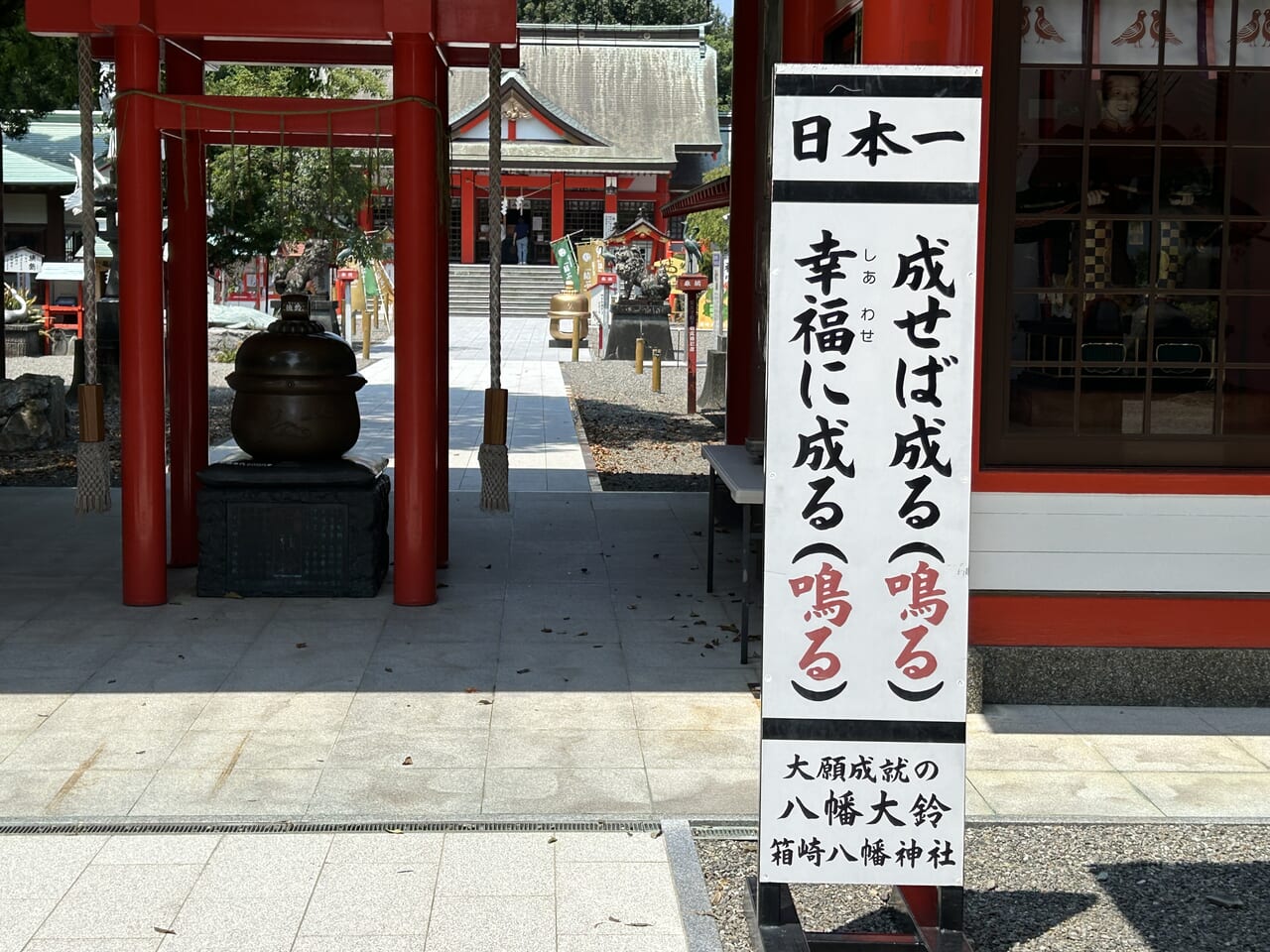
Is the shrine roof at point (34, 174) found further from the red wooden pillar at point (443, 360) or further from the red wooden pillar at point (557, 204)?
the red wooden pillar at point (443, 360)

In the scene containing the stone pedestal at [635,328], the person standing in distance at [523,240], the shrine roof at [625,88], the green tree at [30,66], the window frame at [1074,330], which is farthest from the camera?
the person standing in distance at [523,240]

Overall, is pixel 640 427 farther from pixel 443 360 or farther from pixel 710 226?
pixel 710 226

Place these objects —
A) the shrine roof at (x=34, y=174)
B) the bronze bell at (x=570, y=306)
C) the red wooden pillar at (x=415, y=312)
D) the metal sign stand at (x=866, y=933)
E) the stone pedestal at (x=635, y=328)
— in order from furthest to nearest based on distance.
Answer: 1. the shrine roof at (x=34, y=174)
2. the bronze bell at (x=570, y=306)
3. the stone pedestal at (x=635, y=328)
4. the red wooden pillar at (x=415, y=312)
5. the metal sign stand at (x=866, y=933)

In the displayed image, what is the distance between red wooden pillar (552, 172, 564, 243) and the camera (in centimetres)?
4431

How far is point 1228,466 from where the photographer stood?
6.47 m

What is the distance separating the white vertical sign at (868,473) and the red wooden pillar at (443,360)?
4.79 m

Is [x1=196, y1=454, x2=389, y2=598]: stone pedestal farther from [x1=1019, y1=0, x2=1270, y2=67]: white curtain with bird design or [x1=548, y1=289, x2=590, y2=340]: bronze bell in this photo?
[x1=548, y1=289, x2=590, y2=340]: bronze bell

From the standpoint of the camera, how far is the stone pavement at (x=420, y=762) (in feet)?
14.0

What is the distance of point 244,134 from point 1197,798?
6.54 meters

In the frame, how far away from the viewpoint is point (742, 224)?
33.8ft

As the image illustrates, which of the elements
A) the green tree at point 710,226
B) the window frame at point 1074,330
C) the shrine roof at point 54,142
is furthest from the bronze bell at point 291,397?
the green tree at point 710,226

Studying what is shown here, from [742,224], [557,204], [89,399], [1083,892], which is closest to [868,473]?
[1083,892]

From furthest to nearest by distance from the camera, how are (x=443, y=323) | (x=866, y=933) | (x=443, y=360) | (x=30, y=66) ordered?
1. (x=30, y=66)
2. (x=443, y=360)
3. (x=443, y=323)
4. (x=866, y=933)

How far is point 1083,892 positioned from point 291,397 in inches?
203
